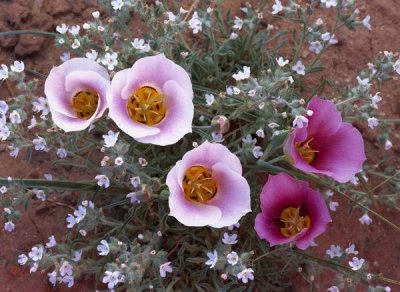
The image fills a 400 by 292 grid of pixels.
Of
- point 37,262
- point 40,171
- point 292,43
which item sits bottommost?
point 40,171

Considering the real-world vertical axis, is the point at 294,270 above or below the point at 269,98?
below

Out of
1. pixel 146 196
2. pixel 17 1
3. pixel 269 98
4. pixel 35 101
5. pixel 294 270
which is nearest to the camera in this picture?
pixel 146 196

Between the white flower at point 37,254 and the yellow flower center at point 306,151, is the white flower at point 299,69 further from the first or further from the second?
the white flower at point 37,254

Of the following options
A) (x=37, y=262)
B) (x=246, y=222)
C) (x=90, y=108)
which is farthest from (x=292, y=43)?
(x=37, y=262)

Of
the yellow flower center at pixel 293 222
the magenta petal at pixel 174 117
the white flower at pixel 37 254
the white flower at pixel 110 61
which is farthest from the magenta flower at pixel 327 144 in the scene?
the white flower at pixel 37 254

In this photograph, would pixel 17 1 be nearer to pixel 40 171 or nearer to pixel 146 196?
pixel 40 171

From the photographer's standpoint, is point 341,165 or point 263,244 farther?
point 263,244

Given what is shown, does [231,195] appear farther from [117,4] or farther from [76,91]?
[117,4]
